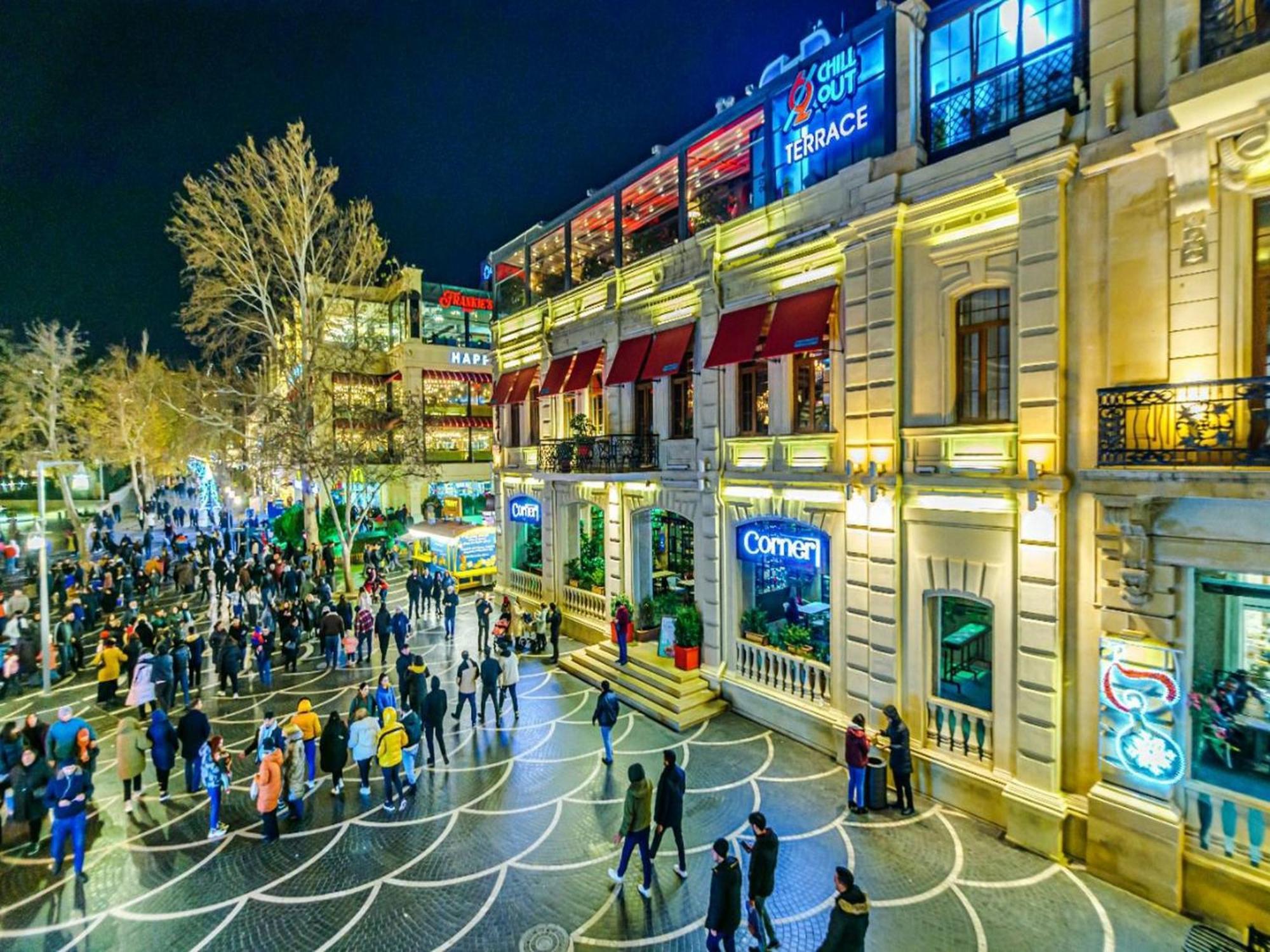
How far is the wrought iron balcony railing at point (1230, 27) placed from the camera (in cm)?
793

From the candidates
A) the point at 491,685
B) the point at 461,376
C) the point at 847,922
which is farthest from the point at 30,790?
the point at 461,376

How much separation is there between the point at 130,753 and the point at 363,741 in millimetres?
3990

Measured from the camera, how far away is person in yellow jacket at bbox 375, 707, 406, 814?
1090 centimetres

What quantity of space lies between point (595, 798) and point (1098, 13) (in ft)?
50.4

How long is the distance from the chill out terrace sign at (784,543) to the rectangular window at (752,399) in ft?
7.54

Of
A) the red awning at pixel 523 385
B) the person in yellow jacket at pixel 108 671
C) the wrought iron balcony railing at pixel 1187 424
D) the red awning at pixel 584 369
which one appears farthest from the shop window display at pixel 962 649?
the person in yellow jacket at pixel 108 671

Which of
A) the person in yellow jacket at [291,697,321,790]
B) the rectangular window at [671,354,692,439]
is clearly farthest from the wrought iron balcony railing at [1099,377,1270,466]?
the person in yellow jacket at [291,697,321,790]

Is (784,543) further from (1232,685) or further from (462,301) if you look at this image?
(462,301)

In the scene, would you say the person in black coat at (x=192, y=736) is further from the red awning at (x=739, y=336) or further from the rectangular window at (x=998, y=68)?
the rectangular window at (x=998, y=68)

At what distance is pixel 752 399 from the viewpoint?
15367 millimetres

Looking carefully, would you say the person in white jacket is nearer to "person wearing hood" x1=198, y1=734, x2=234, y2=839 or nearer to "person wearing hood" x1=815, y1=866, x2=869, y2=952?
"person wearing hood" x1=198, y1=734, x2=234, y2=839

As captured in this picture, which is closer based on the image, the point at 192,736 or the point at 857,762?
the point at 857,762

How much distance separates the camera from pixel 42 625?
16609 mm

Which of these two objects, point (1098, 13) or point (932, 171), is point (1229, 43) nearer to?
point (1098, 13)
